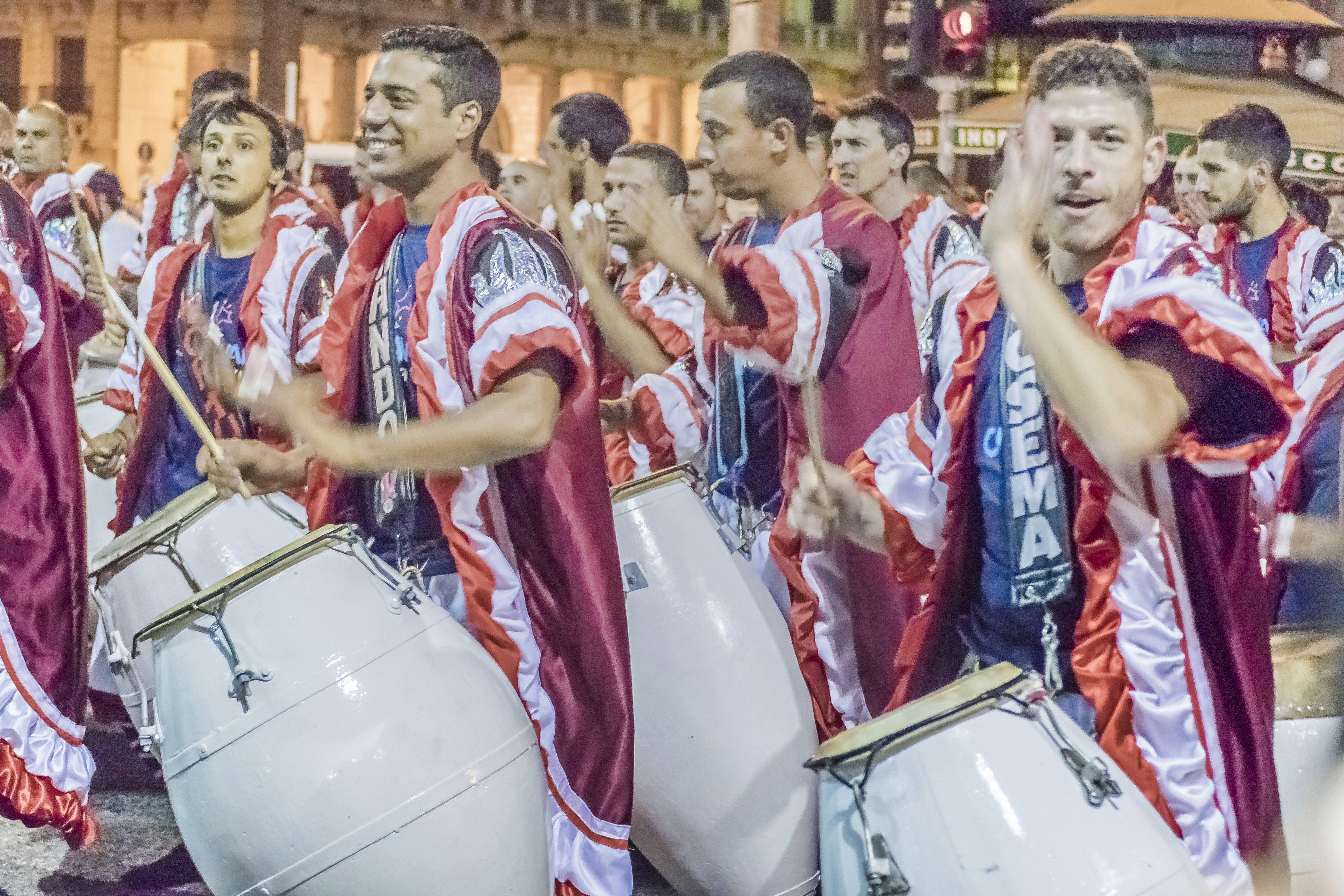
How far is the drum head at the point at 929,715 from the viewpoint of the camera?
238 centimetres

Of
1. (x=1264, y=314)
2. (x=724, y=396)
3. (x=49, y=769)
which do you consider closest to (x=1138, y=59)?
(x=724, y=396)

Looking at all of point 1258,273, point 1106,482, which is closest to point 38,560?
point 1106,482

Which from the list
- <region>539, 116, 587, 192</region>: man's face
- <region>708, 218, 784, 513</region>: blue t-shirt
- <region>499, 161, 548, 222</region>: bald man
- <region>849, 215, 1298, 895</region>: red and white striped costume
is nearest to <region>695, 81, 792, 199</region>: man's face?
<region>708, 218, 784, 513</region>: blue t-shirt

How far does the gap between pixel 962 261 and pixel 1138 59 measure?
357 cm

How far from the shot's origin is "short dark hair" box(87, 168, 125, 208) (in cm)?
1123

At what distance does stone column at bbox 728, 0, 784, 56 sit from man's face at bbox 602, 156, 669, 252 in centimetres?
286

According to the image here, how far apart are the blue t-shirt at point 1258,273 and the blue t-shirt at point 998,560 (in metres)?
3.49

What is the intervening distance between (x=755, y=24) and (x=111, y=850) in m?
5.44

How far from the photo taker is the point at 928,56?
10.4 meters

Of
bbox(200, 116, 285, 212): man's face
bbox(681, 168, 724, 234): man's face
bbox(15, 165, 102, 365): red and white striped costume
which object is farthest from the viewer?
bbox(15, 165, 102, 365): red and white striped costume

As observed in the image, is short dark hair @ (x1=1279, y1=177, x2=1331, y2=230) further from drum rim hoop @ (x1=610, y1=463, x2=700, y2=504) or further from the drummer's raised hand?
the drummer's raised hand

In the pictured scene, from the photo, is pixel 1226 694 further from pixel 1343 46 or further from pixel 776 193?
pixel 1343 46

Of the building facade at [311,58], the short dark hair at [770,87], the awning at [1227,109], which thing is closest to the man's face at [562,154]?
the short dark hair at [770,87]

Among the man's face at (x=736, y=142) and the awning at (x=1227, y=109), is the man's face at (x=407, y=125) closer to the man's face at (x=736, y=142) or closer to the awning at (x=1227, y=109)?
the man's face at (x=736, y=142)
